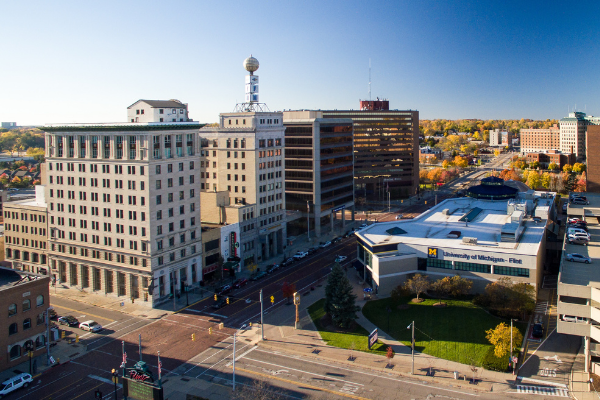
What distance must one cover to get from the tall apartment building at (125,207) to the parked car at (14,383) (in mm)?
25227

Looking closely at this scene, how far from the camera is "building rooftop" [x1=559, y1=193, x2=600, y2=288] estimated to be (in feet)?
221

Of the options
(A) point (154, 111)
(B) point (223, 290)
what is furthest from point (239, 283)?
(A) point (154, 111)

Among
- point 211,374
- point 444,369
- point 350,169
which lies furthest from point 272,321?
point 350,169

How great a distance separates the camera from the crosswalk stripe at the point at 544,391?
2105 inches

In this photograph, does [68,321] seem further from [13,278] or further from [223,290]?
[223,290]

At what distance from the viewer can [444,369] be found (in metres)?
58.8

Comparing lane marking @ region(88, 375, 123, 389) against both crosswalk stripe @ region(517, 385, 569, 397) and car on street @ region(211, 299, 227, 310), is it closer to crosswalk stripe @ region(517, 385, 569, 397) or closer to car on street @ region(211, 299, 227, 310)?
car on street @ region(211, 299, 227, 310)

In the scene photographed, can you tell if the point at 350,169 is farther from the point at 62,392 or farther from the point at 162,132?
the point at 62,392

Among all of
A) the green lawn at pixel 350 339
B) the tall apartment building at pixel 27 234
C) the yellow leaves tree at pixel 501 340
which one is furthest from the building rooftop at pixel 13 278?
the yellow leaves tree at pixel 501 340

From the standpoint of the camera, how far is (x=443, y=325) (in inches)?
2781

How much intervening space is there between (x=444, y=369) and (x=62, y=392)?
42245mm

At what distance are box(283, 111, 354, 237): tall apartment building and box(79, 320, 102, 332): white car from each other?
2488 inches

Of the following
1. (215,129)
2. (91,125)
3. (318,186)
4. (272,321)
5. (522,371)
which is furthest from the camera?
(318,186)

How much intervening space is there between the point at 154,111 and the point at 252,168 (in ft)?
82.5
